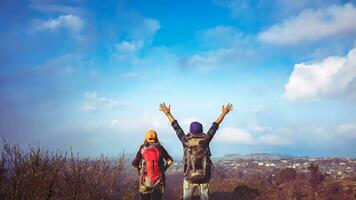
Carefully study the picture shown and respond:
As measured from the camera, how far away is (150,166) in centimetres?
998

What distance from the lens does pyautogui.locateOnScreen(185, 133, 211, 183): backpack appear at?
9.59 metres

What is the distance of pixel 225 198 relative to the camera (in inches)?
1084

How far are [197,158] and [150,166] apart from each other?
47.7 inches

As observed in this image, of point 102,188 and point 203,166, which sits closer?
point 203,166

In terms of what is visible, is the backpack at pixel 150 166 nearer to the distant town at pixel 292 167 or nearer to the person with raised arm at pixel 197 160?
the person with raised arm at pixel 197 160

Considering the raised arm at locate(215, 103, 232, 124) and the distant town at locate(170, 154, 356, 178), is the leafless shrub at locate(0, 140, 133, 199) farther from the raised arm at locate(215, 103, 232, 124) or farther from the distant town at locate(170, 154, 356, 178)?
the distant town at locate(170, 154, 356, 178)

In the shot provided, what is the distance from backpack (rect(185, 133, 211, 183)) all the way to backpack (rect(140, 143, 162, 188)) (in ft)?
2.63

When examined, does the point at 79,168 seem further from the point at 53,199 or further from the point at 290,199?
the point at 290,199

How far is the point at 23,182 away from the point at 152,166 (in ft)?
9.71

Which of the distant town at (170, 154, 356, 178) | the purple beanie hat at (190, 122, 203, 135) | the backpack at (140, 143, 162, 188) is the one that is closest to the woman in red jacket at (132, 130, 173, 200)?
the backpack at (140, 143, 162, 188)

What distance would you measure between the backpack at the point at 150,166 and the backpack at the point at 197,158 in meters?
0.80

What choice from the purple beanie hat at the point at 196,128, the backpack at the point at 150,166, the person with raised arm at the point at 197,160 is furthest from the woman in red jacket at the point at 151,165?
the purple beanie hat at the point at 196,128

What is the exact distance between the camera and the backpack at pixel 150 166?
32.7ft

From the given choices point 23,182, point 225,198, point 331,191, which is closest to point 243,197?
point 225,198
